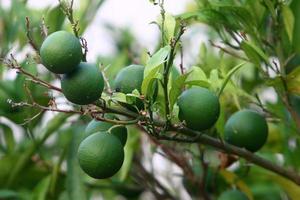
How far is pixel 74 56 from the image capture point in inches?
Result: 34.5

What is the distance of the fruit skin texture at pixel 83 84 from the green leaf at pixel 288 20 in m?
0.43

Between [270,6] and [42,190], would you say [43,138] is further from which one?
[270,6]

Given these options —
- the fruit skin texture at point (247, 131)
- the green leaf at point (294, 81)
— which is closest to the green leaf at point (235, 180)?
the fruit skin texture at point (247, 131)

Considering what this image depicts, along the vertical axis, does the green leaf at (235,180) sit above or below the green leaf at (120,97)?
below

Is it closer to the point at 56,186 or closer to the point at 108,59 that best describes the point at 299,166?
the point at 56,186

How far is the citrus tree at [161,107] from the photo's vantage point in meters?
0.91

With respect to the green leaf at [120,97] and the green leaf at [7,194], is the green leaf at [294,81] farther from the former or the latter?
the green leaf at [7,194]

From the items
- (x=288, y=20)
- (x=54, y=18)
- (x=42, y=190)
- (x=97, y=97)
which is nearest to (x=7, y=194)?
A: (x=42, y=190)

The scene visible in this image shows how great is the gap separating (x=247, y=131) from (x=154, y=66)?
1.01 feet

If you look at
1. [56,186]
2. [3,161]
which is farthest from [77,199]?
[3,161]

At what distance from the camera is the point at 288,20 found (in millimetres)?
1173

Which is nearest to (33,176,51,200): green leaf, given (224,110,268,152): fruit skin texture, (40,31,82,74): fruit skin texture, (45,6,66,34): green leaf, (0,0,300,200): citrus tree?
(0,0,300,200): citrus tree

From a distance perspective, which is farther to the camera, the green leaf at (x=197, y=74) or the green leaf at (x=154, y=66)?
the green leaf at (x=197, y=74)

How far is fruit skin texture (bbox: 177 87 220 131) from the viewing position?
3.15 feet
